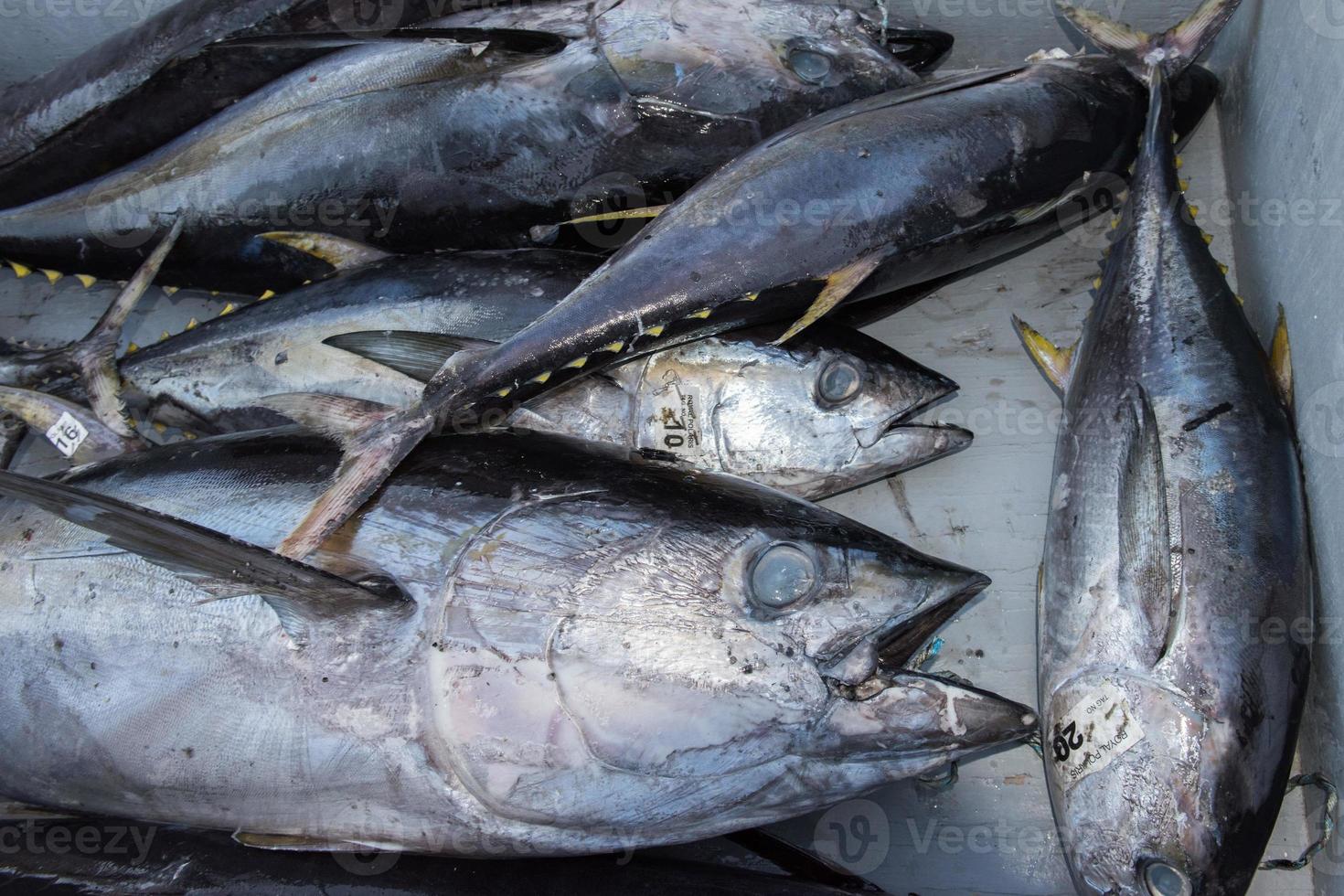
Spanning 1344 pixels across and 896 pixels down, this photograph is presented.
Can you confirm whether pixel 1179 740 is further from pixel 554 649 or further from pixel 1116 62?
pixel 1116 62

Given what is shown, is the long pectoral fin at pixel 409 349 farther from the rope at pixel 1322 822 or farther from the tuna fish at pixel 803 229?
the rope at pixel 1322 822

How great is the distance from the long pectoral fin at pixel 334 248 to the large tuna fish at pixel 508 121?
0.14ft

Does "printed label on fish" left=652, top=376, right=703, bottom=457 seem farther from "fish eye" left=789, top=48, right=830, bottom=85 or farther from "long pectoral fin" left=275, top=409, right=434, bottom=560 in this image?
"fish eye" left=789, top=48, right=830, bottom=85

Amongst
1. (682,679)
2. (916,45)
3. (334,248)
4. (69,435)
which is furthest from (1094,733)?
(69,435)

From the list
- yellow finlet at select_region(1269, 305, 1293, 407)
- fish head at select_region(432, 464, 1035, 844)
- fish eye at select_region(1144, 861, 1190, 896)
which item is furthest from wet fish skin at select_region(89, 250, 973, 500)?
fish eye at select_region(1144, 861, 1190, 896)

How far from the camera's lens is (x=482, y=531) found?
190cm

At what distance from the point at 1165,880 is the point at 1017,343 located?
1.58m

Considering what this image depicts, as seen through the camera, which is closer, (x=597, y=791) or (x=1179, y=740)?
(x=597, y=791)

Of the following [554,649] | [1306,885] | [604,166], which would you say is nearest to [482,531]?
[554,649]

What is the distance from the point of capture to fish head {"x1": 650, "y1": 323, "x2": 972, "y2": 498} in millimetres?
2525

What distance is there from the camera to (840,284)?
236 cm

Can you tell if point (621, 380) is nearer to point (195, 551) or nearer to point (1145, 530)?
point (195, 551)

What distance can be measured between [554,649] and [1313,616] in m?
1.78

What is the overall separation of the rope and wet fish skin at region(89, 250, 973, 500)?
113 cm
